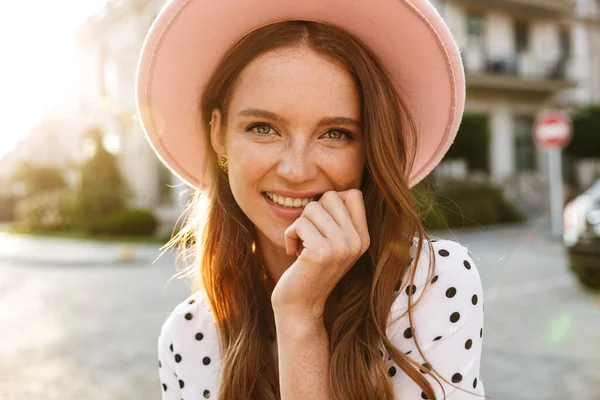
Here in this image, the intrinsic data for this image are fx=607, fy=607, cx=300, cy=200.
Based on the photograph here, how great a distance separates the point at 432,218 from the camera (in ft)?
12.1

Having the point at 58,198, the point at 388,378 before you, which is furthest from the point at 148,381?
the point at 58,198

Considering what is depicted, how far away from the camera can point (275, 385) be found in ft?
5.51

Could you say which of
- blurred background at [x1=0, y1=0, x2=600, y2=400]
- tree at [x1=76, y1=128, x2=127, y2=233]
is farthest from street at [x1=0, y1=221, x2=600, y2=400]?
tree at [x1=76, y1=128, x2=127, y2=233]

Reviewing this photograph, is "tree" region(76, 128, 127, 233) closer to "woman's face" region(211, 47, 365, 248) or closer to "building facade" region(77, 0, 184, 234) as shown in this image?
"building facade" region(77, 0, 184, 234)

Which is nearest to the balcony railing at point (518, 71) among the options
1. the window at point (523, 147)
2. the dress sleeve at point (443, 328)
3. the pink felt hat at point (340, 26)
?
the window at point (523, 147)

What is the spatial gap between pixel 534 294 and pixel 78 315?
5941 millimetres

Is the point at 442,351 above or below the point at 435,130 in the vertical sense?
below

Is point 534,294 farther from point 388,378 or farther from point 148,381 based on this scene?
point 388,378

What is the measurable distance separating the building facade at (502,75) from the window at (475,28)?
4cm

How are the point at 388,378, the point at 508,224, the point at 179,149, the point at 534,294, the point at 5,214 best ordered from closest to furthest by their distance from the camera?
the point at 388,378 < the point at 179,149 < the point at 534,294 < the point at 508,224 < the point at 5,214

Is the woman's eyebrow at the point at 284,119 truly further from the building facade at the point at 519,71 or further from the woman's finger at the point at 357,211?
the building facade at the point at 519,71

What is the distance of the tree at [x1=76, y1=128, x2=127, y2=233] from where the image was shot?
72.3ft

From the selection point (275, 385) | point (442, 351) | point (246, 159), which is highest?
point (246, 159)

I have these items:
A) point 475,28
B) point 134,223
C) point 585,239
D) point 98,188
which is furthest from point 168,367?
point 475,28
